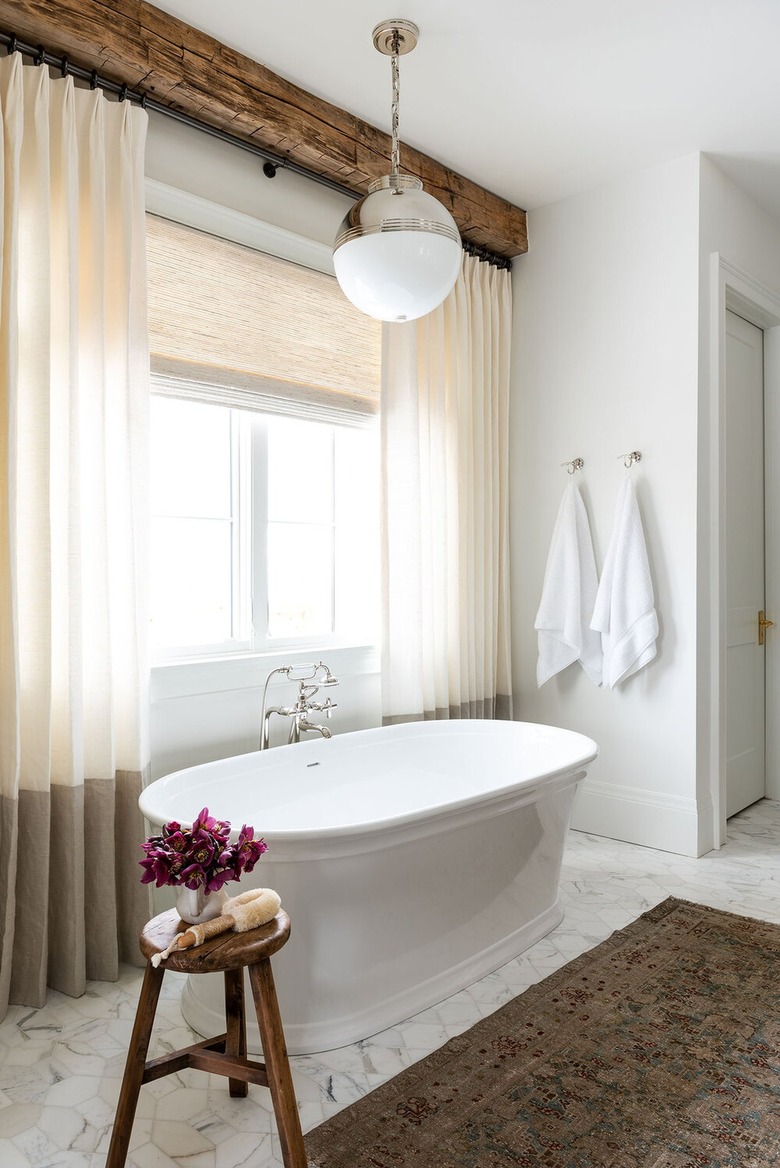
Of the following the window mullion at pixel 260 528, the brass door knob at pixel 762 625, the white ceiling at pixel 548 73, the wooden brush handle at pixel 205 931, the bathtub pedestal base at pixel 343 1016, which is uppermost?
the white ceiling at pixel 548 73

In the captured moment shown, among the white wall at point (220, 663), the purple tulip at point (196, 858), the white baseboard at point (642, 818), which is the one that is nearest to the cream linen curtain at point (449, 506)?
the white wall at point (220, 663)

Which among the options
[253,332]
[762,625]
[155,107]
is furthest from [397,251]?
[762,625]

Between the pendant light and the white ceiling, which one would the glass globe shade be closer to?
the pendant light

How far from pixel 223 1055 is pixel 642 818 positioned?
92.8 inches

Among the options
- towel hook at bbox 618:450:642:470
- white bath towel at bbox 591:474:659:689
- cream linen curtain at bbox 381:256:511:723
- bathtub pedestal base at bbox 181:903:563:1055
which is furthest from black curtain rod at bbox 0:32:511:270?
bathtub pedestal base at bbox 181:903:563:1055

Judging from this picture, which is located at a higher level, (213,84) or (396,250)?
(213,84)

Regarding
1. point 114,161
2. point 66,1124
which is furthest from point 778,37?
point 66,1124

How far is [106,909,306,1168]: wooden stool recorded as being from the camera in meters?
1.50

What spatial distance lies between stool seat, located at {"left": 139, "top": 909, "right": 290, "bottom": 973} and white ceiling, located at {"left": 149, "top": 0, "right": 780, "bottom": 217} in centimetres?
249

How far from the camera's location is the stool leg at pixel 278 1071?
1.51m

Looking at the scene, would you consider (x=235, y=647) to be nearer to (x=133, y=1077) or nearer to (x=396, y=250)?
(x=396, y=250)

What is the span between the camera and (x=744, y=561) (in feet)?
13.0

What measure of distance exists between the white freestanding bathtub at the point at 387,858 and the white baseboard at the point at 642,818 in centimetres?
82

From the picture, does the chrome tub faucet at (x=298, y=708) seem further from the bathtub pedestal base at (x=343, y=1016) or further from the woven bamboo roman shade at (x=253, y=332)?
the woven bamboo roman shade at (x=253, y=332)
